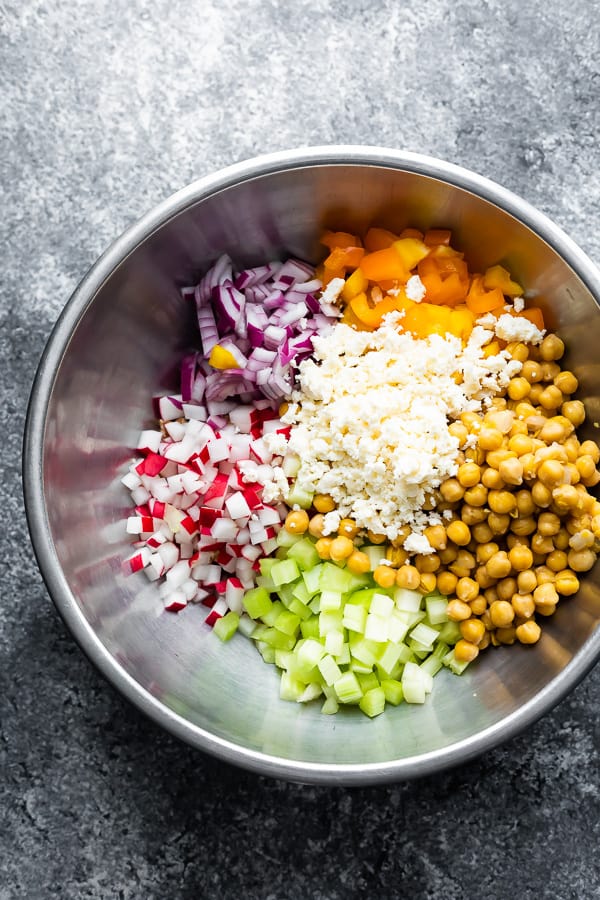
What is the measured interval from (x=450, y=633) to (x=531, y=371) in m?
0.70

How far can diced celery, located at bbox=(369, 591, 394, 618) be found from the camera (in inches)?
80.3

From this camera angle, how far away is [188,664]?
84.6 inches

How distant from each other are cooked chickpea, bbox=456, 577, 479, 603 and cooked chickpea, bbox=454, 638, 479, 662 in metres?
0.11

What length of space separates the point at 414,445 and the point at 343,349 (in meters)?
0.32

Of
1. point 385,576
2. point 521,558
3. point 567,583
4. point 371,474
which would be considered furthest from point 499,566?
point 371,474

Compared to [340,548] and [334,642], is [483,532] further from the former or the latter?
[334,642]

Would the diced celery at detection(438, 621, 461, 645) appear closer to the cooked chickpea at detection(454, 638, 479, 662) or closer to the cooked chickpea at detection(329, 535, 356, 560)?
the cooked chickpea at detection(454, 638, 479, 662)

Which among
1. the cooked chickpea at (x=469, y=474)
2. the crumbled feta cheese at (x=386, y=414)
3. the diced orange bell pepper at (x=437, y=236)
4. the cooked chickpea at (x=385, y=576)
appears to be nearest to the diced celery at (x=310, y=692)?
the cooked chickpea at (x=385, y=576)

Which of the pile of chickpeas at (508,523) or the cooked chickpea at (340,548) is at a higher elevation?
the pile of chickpeas at (508,523)

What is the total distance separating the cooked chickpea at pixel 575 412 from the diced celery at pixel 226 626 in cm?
101

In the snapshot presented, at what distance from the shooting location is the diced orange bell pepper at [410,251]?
2.12 metres

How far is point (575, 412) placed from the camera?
2057 mm

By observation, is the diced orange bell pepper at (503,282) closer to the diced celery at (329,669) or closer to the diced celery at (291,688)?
the diced celery at (329,669)

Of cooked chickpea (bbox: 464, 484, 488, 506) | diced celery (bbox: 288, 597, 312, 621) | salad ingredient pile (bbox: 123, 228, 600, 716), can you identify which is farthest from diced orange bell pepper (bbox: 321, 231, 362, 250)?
diced celery (bbox: 288, 597, 312, 621)
